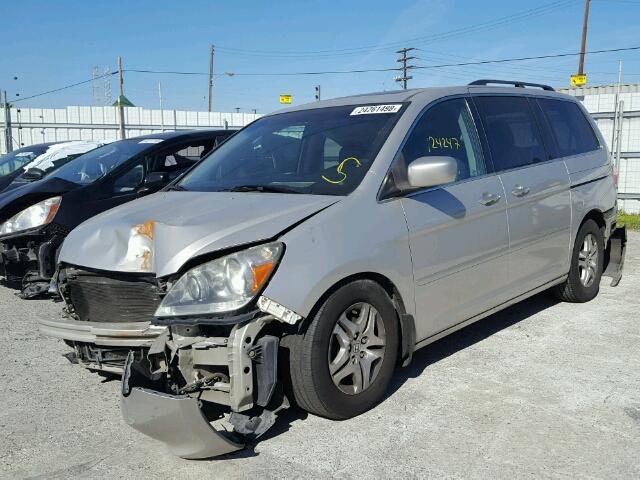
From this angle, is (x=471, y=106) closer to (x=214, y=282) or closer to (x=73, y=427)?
(x=214, y=282)

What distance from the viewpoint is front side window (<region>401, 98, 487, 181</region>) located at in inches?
156

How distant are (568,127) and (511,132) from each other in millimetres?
1113

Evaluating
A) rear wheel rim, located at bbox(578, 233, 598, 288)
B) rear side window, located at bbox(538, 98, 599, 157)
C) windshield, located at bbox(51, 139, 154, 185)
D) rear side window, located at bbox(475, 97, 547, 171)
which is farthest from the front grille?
rear wheel rim, located at bbox(578, 233, 598, 288)

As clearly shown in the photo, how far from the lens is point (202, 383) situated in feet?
10.0

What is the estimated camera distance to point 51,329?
11.6 ft

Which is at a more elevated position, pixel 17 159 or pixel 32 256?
pixel 17 159

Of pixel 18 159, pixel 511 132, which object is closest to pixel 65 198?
pixel 511 132

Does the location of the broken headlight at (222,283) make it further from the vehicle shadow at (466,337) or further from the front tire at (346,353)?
the vehicle shadow at (466,337)

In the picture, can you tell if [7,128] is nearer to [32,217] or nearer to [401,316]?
[32,217]

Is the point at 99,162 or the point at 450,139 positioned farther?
the point at 99,162

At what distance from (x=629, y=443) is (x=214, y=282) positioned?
2.17 meters

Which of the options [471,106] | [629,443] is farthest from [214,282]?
[471,106]

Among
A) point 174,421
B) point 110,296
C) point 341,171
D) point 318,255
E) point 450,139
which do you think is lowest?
point 174,421

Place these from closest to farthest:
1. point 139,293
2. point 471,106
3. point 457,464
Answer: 1. point 457,464
2. point 139,293
3. point 471,106
